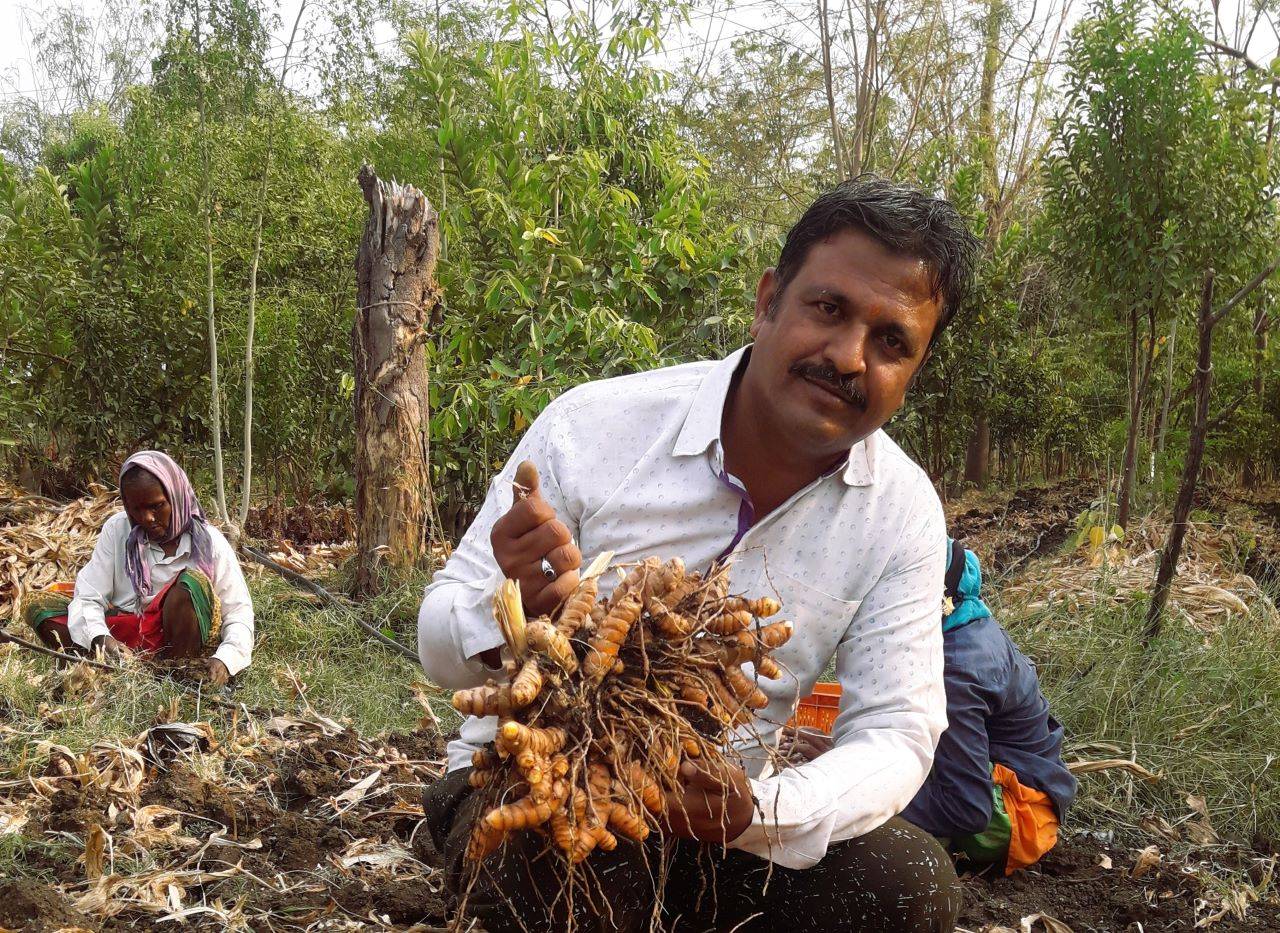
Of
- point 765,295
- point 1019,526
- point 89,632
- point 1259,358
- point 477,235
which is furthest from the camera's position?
point 1259,358

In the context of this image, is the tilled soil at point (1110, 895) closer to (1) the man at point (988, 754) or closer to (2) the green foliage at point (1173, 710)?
(1) the man at point (988, 754)

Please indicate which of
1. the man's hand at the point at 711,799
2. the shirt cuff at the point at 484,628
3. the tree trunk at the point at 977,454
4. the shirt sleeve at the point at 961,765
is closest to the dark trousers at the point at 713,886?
the man's hand at the point at 711,799

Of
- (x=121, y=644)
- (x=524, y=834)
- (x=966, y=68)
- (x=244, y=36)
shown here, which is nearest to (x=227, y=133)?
(x=244, y=36)

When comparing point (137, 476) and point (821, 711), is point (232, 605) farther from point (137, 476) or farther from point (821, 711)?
point (821, 711)

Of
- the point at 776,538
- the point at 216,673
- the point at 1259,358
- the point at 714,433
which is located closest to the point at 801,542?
the point at 776,538

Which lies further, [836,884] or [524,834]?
[836,884]

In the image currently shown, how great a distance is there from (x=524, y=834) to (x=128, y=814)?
163cm

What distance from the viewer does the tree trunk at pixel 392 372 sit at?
5191 millimetres

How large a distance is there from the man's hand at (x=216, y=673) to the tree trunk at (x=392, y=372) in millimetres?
1213

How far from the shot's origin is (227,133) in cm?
642

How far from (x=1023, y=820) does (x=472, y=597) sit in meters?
1.90

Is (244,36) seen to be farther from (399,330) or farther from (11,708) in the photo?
(11,708)

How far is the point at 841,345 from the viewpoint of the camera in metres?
1.85

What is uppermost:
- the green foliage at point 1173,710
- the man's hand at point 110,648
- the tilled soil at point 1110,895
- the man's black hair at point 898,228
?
the man's black hair at point 898,228
